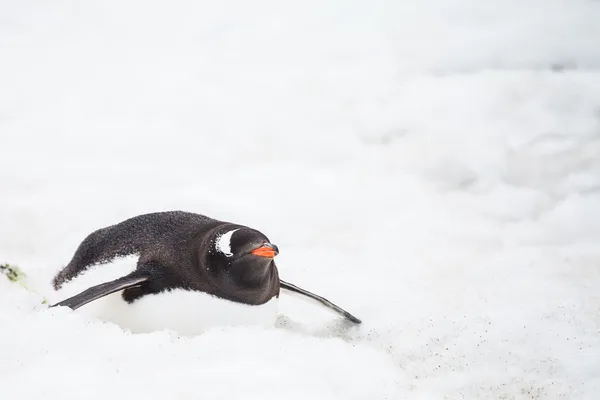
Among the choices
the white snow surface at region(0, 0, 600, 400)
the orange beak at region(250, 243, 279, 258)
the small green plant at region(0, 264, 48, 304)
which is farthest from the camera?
the small green plant at region(0, 264, 48, 304)

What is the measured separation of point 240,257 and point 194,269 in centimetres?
21

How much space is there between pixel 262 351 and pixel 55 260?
5.84ft

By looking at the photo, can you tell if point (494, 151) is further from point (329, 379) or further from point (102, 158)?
point (329, 379)

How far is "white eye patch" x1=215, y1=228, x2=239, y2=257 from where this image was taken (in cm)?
244

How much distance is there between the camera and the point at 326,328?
112 inches

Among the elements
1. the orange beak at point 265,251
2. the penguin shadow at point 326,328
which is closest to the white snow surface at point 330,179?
the penguin shadow at point 326,328

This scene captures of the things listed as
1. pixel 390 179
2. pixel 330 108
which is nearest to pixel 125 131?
pixel 330 108

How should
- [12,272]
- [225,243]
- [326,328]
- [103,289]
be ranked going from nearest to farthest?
[103,289] < [225,243] < [12,272] < [326,328]

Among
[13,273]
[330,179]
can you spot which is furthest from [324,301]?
[330,179]

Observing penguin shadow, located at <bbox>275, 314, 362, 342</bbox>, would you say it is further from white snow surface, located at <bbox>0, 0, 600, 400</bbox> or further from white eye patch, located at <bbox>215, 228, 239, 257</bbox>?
white eye patch, located at <bbox>215, 228, 239, 257</bbox>

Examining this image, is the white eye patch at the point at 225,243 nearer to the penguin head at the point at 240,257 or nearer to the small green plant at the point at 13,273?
the penguin head at the point at 240,257

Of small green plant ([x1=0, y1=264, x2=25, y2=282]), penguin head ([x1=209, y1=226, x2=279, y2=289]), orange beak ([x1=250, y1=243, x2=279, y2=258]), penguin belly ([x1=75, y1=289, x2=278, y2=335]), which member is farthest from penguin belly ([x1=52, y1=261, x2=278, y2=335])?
small green plant ([x1=0, y1=264, x2=25, y2=282])

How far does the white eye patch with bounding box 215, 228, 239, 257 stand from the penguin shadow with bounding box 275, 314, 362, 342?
1.60 ft

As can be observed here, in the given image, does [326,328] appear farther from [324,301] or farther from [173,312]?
[173,312]
